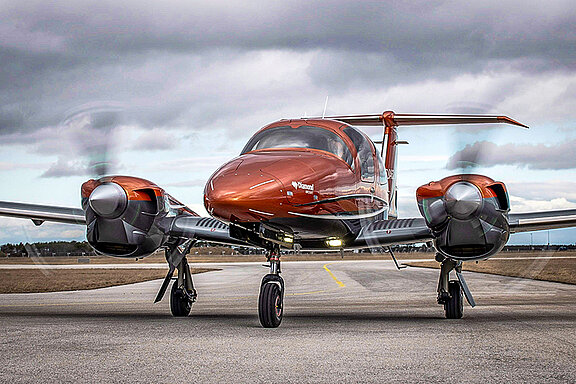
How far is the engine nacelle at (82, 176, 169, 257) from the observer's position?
13297mm

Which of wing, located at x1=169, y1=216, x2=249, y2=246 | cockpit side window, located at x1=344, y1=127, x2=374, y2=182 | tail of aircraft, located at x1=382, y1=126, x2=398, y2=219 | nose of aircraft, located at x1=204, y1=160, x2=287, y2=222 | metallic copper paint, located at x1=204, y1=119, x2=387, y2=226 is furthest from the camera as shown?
tail of aircraft, located at x1=382, y1=126, x2=398, y2=219

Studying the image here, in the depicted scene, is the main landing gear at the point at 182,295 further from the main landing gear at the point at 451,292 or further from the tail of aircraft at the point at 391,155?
the tail of aircraft at the point at 391,155

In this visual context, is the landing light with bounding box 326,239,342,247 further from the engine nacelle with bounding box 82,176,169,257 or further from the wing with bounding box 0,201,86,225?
the wing with bounding box 0,201,86,225

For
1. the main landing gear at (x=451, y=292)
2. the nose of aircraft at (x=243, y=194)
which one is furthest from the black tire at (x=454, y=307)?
the nose of aircraft at (x=243, y=194)

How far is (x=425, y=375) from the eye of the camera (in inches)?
266

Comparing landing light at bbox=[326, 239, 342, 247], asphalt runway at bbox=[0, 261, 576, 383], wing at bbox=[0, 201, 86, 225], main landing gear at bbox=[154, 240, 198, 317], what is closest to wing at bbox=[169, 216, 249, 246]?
main landing gear at bbox=[154, 240, 198, 317]

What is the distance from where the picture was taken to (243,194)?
10.1 m

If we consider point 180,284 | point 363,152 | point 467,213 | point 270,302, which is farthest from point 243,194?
point 180,284

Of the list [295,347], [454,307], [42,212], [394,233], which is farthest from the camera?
[42,212]

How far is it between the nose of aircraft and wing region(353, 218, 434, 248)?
343 centimetres

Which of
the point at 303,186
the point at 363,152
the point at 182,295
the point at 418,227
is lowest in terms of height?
the point at 182,295

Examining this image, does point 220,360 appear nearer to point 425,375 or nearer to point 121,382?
point 121,382

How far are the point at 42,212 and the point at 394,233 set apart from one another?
8000mm

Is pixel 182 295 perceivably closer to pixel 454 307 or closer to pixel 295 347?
pixel 454 307
